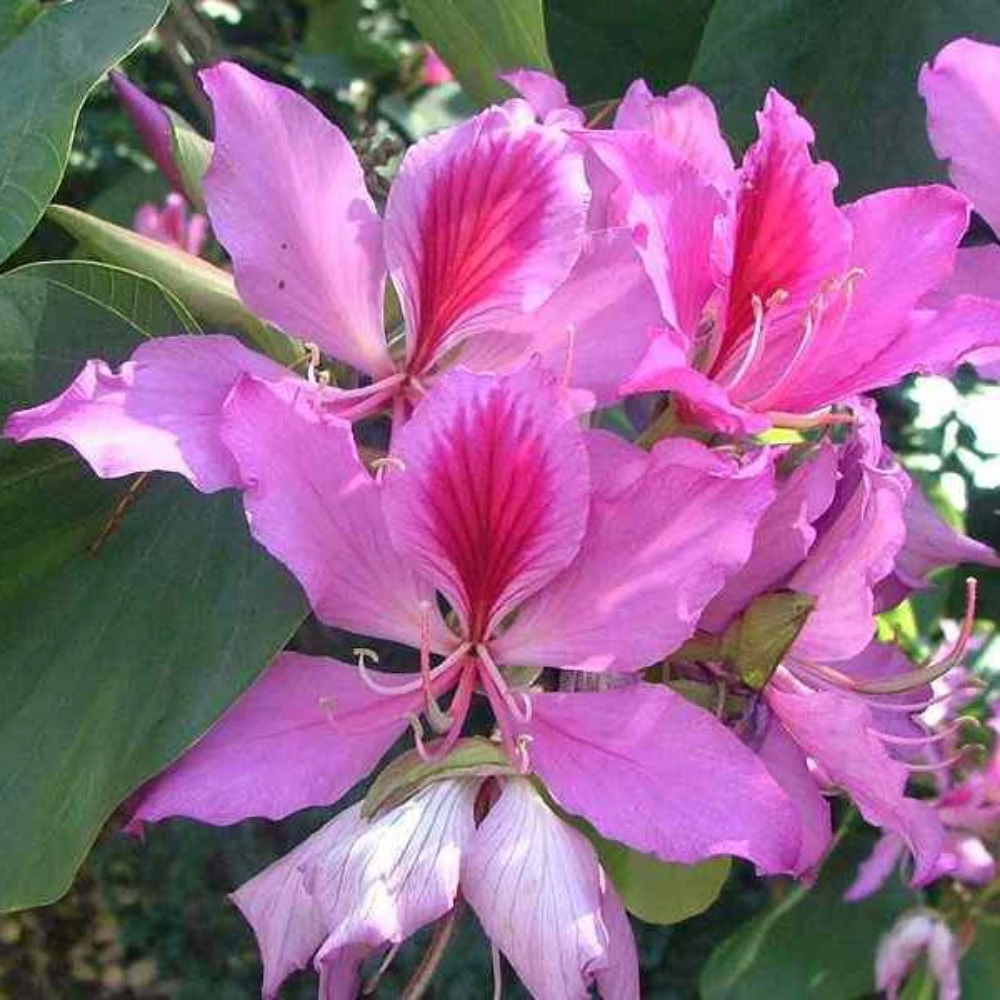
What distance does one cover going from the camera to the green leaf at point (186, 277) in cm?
65

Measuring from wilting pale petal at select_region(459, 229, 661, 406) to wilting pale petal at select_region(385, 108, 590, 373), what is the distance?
0.01 metres

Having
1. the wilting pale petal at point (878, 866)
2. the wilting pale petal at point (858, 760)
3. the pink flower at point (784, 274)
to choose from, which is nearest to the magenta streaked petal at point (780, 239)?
the pink flower at point (784, 274)

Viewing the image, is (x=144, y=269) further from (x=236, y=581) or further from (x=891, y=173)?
(x=891, y=173)

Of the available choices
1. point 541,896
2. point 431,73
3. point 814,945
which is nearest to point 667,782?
point 541,896

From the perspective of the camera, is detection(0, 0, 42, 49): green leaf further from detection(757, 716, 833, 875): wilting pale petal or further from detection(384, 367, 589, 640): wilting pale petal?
detection(757, 716, 833, 875): wilting pale petal

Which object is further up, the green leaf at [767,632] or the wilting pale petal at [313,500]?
the wilting pale petal at [313,500]

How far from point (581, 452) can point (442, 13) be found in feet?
1.23

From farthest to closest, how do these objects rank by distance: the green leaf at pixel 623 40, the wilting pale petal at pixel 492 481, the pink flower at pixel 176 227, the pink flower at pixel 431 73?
the pink flower at pixel 431 73, the pink flower at pixel 176 227, the green leaf at pixel 623 40, the wilting pale petal at pixel 492 481

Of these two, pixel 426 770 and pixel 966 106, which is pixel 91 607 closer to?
pixel 426 770

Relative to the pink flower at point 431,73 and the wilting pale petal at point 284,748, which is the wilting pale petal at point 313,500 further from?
the pink flower at point 431,73

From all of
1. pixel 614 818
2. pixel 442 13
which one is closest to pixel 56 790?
pixel 614 818

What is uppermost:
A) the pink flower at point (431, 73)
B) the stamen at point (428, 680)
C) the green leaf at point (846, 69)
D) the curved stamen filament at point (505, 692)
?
the stamen at point (428, 680)

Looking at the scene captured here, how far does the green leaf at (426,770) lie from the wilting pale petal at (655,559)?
0.13ft

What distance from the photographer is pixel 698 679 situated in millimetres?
595
